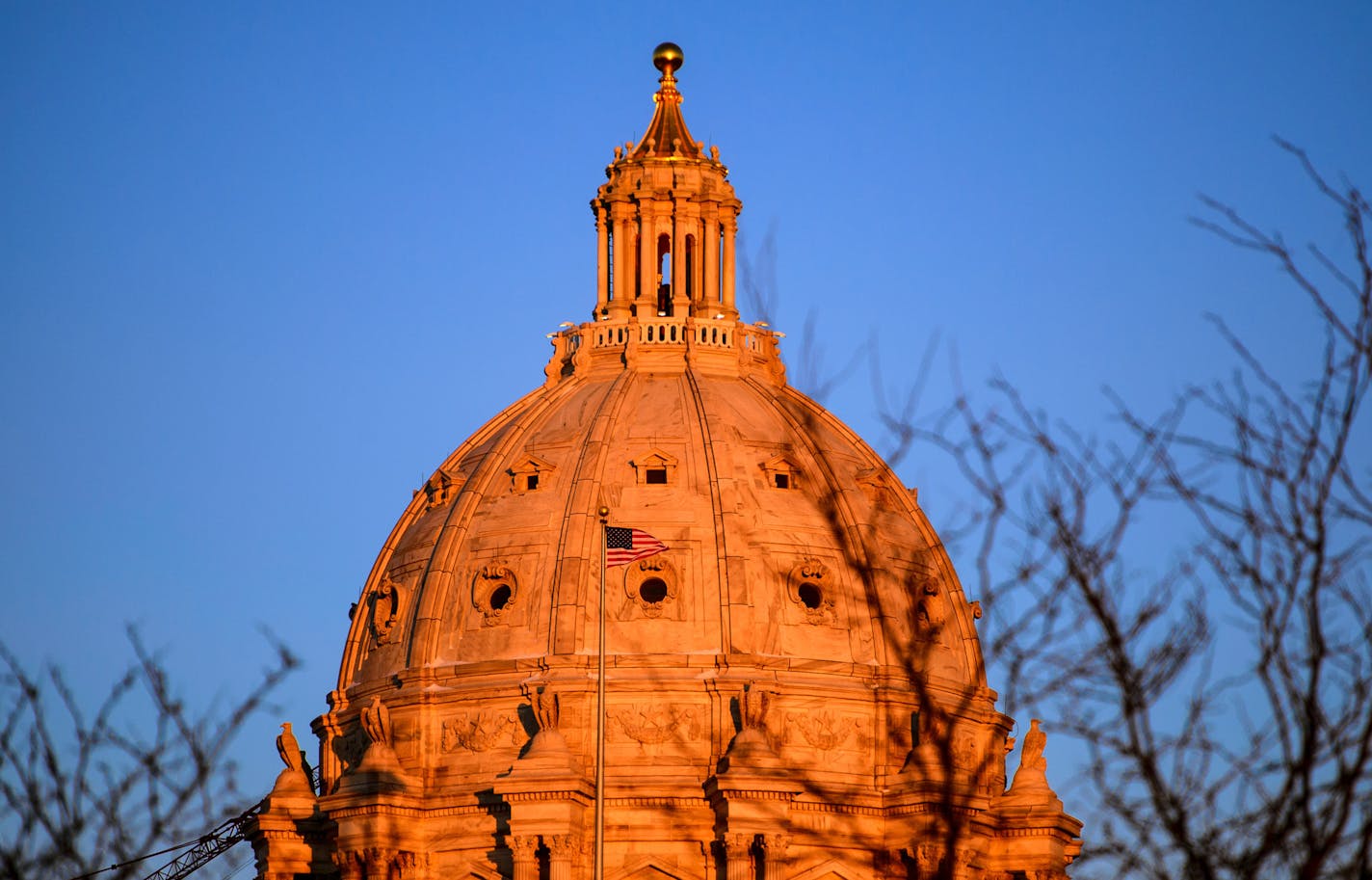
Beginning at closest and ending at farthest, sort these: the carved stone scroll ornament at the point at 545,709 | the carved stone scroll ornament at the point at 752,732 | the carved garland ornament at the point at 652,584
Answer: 1. the carved stone scroll ornament at the point at 752,732
2. the carved stone scroll ornament at the point at 545,709
3. the carved garland ornament at the point at 652,584

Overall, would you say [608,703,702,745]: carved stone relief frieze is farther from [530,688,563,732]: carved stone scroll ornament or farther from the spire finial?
the spire finial

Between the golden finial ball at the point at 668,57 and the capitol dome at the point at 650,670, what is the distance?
A: 11883 millimetres

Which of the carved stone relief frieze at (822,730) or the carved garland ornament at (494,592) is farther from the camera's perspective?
the carved garland ornament at (494,592)

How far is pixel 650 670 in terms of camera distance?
90.5m

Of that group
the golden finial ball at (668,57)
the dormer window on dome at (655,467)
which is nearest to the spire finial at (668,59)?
the golden finial ball at (668,57)

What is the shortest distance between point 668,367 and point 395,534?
37.1ft

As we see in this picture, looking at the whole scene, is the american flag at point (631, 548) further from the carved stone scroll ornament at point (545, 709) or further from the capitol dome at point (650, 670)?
the carved stone scroll ornament at point (545, 709)

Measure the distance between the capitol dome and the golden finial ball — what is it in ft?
39.0

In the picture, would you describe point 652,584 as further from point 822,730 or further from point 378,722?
point 378,722

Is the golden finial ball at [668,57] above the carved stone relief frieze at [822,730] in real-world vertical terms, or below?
above

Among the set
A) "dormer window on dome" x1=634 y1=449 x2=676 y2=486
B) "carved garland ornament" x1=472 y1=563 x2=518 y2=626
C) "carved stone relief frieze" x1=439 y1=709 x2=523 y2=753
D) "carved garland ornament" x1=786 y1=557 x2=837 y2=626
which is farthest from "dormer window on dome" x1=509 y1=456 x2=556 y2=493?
"carved garland ornament" x1=786 y1=557 x2=837 y2=626

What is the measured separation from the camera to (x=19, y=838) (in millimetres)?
26547

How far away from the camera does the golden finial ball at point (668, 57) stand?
105m

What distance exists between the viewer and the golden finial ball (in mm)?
105438
